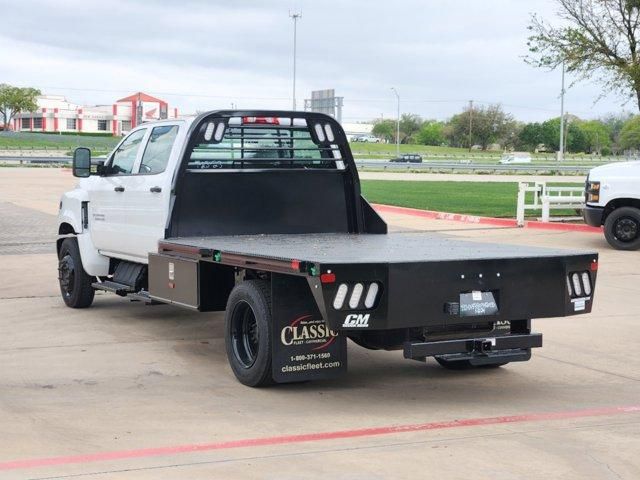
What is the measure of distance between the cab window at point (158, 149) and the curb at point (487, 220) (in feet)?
45.5

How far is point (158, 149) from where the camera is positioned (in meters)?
10.1

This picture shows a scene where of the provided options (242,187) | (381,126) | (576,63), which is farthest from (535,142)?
(242,187)

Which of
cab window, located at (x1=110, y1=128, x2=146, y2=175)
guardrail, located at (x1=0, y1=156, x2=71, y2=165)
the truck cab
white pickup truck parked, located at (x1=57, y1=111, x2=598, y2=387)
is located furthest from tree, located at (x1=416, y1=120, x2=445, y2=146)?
white pickup truck parked, located at (x1=57, y1=111, x2=598, y2=387)

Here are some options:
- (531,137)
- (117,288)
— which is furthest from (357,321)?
(531,137)

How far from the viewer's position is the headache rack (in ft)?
31.2

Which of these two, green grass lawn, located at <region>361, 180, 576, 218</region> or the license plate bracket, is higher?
the license plate bracket

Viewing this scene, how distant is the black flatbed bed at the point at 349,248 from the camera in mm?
7176

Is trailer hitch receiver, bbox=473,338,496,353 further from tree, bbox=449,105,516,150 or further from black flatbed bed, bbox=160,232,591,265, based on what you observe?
tree, bbox=449,105,516,150

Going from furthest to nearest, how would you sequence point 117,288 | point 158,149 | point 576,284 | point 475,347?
point 117,288 → point 158,149 → point 576,284 → point 475,347

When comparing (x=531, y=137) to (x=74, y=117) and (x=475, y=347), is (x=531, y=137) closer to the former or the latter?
(x=74, y=117)

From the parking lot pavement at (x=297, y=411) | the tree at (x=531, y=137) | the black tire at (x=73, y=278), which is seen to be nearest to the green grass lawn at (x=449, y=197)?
the black tire at (x=73, y=278)

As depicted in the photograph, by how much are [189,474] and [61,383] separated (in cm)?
258

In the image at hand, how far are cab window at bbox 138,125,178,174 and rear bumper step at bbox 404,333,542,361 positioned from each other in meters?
3.72

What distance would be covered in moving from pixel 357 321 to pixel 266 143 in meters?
3.57
